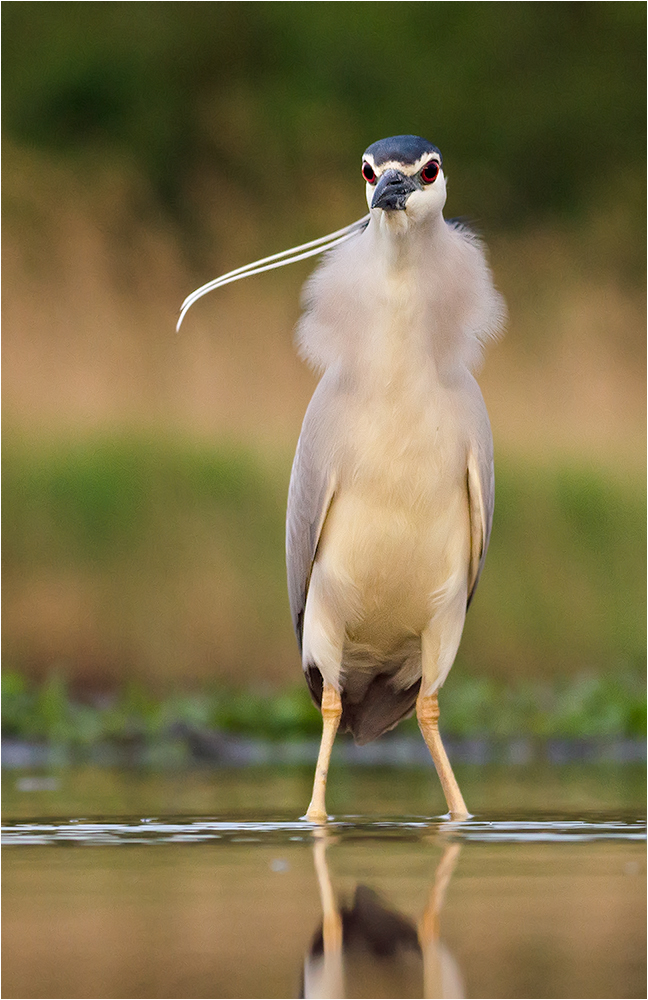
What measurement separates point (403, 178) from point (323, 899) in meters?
1.78

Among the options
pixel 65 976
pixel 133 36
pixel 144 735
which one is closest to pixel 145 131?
pixel 133 36

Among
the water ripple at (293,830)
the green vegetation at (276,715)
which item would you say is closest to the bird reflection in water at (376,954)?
the water ripple at (293,830)

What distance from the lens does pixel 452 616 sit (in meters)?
4.25

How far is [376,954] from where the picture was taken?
227cm

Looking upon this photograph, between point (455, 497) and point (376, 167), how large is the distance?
89 centimetres

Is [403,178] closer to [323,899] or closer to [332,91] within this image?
[323,899]

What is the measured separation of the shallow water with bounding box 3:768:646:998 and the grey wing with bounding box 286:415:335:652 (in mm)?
644

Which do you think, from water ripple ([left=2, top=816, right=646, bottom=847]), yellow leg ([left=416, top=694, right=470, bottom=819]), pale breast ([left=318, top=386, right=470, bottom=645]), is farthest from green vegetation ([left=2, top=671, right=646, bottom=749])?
water ripple ([left=2, top=816, right=646, bottom=847])

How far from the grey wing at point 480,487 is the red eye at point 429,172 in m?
0.67

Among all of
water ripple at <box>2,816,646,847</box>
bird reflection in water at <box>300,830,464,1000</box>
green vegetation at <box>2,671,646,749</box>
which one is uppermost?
green vegetation at <box>2,671,646,749</box>

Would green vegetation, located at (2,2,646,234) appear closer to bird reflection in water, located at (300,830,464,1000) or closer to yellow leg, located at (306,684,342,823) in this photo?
yellow leg, located at (306,684,342,823)

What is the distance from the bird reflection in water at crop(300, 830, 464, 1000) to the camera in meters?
2.07

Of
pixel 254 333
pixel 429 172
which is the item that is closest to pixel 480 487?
pixel 429 172

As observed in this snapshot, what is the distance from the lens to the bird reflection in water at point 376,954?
6.80 feet
